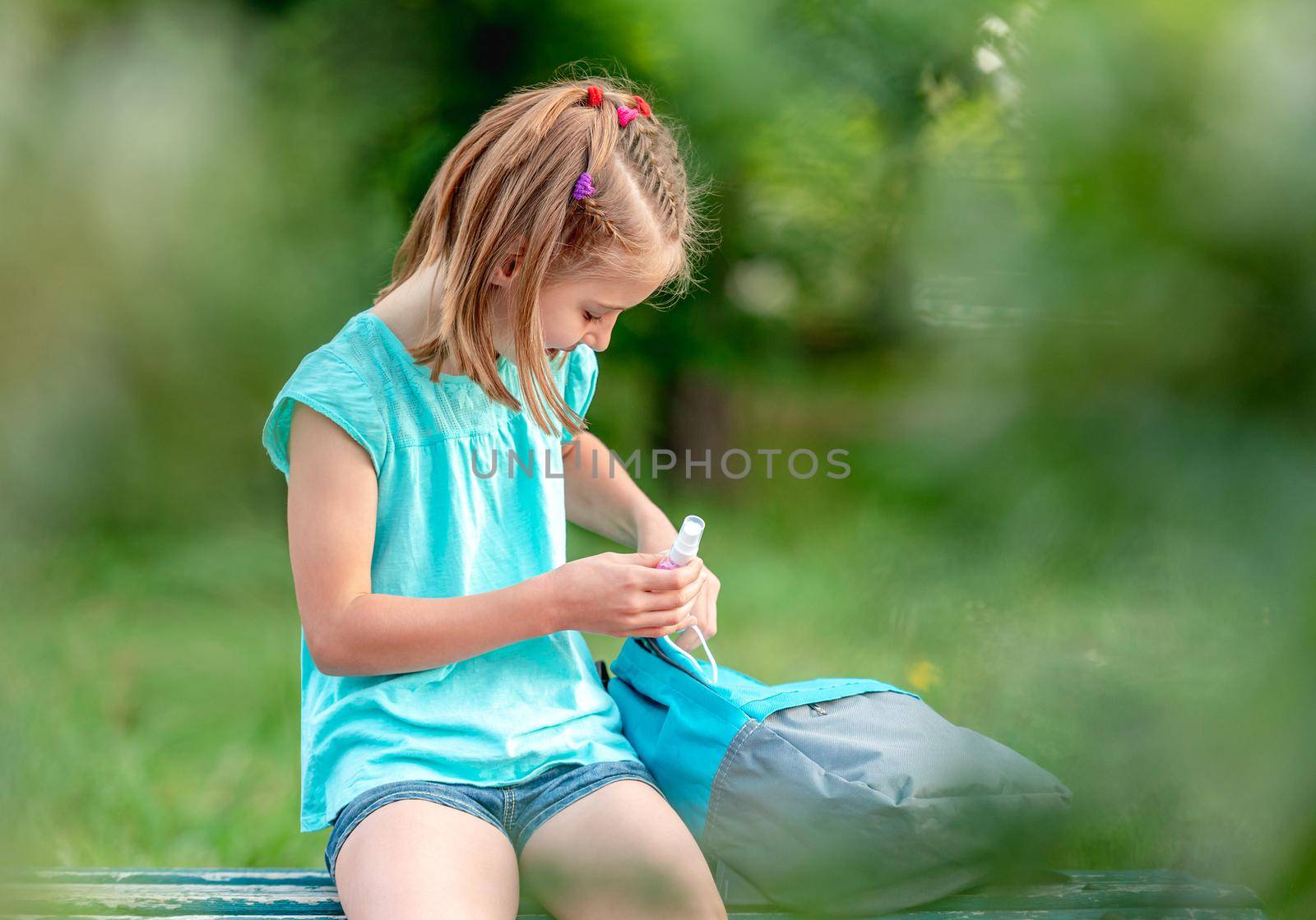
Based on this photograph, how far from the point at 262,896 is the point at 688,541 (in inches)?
19.5

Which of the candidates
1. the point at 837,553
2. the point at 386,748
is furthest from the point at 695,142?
the point at 386,748

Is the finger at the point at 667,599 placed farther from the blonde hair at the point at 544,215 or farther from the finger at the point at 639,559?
the blonde hair at the point at 544,215

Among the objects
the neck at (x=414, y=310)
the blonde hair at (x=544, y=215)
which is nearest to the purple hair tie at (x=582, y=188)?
the blonde hair at (x=544, y=215)

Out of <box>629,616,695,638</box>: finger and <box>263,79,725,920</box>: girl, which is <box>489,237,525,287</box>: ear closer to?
<box>263,79,725,920</box>: girl

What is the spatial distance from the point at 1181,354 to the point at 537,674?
2.46 feet

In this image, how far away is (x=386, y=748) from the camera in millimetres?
858

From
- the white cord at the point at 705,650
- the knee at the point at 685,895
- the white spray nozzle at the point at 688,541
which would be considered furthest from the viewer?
the white cord at the point at 705,650

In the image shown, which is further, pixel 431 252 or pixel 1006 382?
pixel 431 252

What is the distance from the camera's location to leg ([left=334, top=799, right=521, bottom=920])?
70 cm

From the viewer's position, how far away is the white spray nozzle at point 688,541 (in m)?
0.77

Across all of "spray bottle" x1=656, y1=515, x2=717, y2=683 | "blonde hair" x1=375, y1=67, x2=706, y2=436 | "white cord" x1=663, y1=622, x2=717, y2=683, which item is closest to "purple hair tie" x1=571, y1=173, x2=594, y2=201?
"blonde hair" x1=375, y1=67, x2=706, y2=436

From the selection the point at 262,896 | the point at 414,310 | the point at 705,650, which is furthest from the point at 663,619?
the point at 262,896

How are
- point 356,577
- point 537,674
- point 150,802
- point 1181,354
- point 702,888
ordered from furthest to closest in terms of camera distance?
point 150,802, point 537,674, point 356,577, point 702,888, point 1181,354

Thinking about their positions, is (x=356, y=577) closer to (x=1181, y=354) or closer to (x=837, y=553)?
(x=837, y=553)
